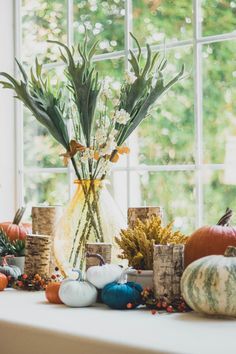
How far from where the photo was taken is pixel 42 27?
2572mm

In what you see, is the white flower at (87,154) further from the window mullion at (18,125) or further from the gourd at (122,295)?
the window mullion at (18,125)

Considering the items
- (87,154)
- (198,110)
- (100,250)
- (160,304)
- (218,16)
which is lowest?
(160,304)

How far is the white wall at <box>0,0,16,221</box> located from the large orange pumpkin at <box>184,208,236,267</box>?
1103mm

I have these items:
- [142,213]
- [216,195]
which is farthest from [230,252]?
[216,195]

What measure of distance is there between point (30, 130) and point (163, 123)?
0.61 metres

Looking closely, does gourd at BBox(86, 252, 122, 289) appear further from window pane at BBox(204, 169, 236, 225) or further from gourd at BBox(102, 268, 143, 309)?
window pane at BBox(204, 169, 236, 225)

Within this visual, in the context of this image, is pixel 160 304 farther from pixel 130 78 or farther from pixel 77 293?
pixel 130 78

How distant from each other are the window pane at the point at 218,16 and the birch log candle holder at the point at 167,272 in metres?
0.78

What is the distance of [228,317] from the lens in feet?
4.75

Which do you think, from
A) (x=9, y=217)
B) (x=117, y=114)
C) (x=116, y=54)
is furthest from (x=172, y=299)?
(x=9, y=217)

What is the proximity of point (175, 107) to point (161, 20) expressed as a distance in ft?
0.91

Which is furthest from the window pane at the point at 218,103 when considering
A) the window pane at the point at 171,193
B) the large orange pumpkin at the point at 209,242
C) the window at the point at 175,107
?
the large orange pumpkin at the point at 209,242

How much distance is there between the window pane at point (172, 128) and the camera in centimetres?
212

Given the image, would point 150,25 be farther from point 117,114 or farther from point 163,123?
point 117,114
